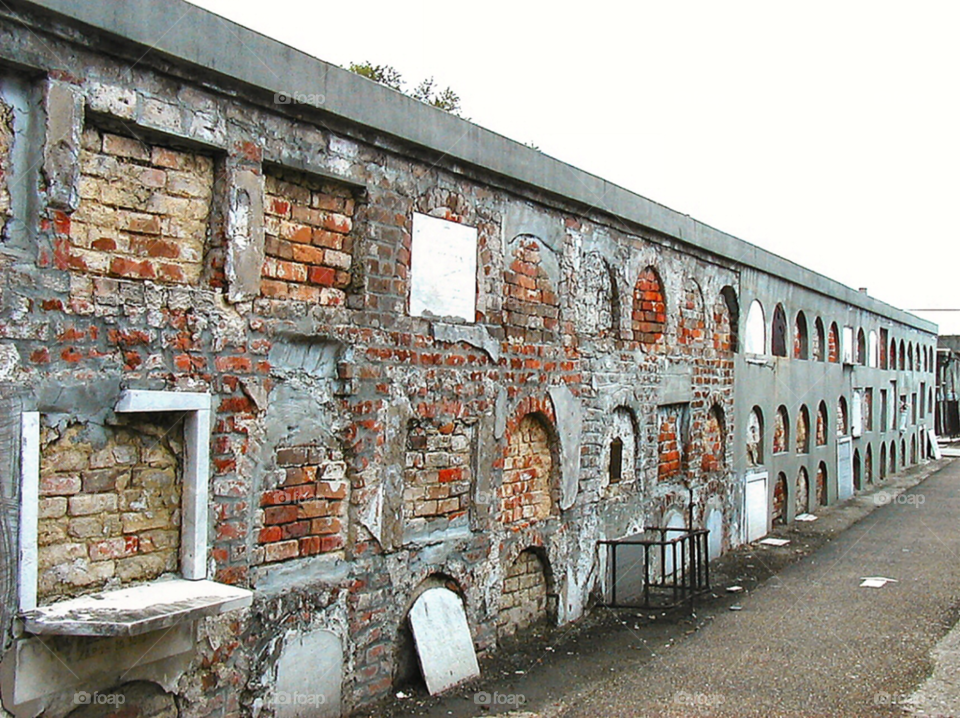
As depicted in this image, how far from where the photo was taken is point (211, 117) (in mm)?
4395

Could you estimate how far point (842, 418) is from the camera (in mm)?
16906

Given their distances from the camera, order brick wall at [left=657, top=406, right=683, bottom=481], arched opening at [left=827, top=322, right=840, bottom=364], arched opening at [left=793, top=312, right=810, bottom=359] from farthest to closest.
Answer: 1. arched opening at [left=827, top=322, right=840, bottom=364]
2. arched opening at [left=793, top=312, right=810, bottom=359]
3. brick wall at [left=657, top=406, right=683, bottom=481]

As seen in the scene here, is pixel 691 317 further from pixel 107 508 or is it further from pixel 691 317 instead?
pixel 107 508

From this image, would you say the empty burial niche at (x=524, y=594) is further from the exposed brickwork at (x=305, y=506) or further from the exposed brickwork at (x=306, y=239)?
the exposed brickwork at (x=306, y=239)

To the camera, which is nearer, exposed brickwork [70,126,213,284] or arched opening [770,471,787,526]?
exposed brickwork [70,126,213,284]

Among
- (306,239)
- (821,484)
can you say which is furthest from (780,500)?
(306,239)

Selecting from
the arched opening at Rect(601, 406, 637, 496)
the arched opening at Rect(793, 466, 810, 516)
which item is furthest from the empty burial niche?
the arched opening at Rect(793, 466, 810, 516)

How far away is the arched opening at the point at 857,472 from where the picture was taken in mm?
17703

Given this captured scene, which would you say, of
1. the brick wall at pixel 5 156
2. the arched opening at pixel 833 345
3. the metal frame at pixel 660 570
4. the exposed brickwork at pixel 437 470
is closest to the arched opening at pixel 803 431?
the arched opening at pixel 833 345

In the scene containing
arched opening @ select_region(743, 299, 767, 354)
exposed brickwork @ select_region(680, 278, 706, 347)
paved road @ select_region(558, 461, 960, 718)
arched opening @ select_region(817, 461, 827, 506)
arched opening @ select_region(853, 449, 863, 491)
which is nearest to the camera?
paved road @ select_region(558, 461, 960, 718)

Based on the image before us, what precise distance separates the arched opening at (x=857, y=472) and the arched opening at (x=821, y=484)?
278cm

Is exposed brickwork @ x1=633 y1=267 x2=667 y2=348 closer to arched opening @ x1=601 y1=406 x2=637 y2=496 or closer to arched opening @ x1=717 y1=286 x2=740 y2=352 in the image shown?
arched opening @ x1=601 y1=406 x2=637 y2=496

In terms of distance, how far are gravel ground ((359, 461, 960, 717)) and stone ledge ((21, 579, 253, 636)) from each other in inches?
62.4

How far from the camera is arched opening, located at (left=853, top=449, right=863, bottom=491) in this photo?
58.1 ft
